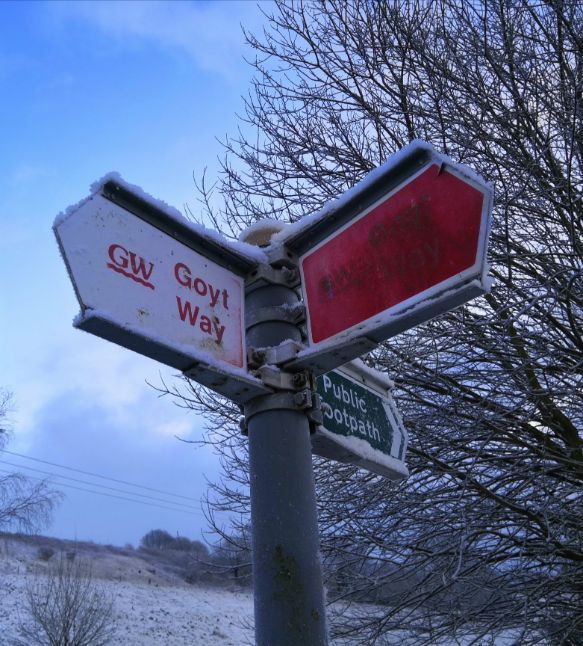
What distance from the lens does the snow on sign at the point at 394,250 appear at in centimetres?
149

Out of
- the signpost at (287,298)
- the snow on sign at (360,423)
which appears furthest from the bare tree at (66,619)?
the signpost at (287,298)

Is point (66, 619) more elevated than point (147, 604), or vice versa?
point (147, 604)

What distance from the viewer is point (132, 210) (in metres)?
1.66

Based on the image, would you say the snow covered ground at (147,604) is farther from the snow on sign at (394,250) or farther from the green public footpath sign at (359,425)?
the snow on sign at (394,250)

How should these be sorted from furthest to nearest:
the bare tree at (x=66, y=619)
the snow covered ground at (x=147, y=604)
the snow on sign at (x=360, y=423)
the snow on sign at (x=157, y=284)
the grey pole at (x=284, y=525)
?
1. the snow covered ground at (x=147, y=604)
2. the bare tree at (x=66, y=619)
3. the snow on sign at (x=360, y=423)
4. the snow on sign at (x=157, y=284)
5. the grey pole at (x=284, y=525)

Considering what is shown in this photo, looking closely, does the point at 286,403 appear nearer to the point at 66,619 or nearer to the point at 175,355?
the point at 175,355

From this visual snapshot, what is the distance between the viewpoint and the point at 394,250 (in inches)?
65.2

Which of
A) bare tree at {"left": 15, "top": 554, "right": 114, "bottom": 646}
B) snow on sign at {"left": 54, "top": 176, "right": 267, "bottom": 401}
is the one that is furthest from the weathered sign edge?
bare tree at {"left": 15, "top": 554, "right": 114, "bottom": 646}

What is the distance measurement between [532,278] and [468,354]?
2.54 ft

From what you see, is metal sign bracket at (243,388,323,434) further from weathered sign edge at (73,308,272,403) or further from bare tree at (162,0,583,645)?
bare tree at (162,0,583,645)

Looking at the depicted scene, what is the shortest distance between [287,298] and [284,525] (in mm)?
692

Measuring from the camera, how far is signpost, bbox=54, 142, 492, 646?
1.42 m

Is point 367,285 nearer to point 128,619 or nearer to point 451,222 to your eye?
point 451,222

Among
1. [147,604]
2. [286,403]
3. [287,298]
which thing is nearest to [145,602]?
[147,604]
